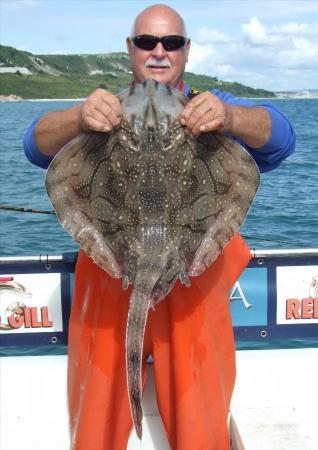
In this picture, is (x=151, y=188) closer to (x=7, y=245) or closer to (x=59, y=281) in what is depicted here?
(x=59, y=281)

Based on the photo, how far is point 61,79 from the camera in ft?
454

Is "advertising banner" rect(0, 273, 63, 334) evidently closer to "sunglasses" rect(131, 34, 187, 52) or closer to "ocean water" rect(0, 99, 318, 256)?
"sunglasses" rect(131, 34, 187, 52)

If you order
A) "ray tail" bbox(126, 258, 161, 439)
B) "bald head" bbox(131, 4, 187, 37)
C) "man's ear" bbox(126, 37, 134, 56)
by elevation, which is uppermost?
"bald head" bbox(131, 4, 187, 37)

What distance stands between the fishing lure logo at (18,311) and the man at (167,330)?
1.21 meters

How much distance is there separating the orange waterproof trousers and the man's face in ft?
3.33

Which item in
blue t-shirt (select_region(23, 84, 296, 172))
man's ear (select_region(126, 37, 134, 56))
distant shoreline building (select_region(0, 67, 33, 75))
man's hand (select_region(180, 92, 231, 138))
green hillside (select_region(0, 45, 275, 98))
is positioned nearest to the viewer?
man's hand (select_region(180, 92, 231, 138))

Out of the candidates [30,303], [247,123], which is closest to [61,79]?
[30,303]

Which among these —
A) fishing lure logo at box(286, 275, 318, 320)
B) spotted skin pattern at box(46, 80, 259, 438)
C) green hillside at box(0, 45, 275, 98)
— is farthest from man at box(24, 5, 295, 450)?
green hillside at box(0, 45, 275, 98)

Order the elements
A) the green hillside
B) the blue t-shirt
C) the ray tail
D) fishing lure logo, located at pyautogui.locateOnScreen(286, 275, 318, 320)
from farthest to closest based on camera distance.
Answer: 1. the green hillside
2. fishing lure logo, located at pyautogui.locateOnScreen(286, 275, 318, 320)
3. the blue t-shirt
4. the ray tail

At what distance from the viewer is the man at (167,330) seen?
2846 mm

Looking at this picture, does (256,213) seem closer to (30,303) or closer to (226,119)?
(30,303)

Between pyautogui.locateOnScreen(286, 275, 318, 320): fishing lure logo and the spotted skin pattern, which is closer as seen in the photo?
the spotted skin pattern

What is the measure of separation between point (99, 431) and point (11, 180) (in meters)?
16.1

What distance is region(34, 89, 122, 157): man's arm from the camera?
2.45m
